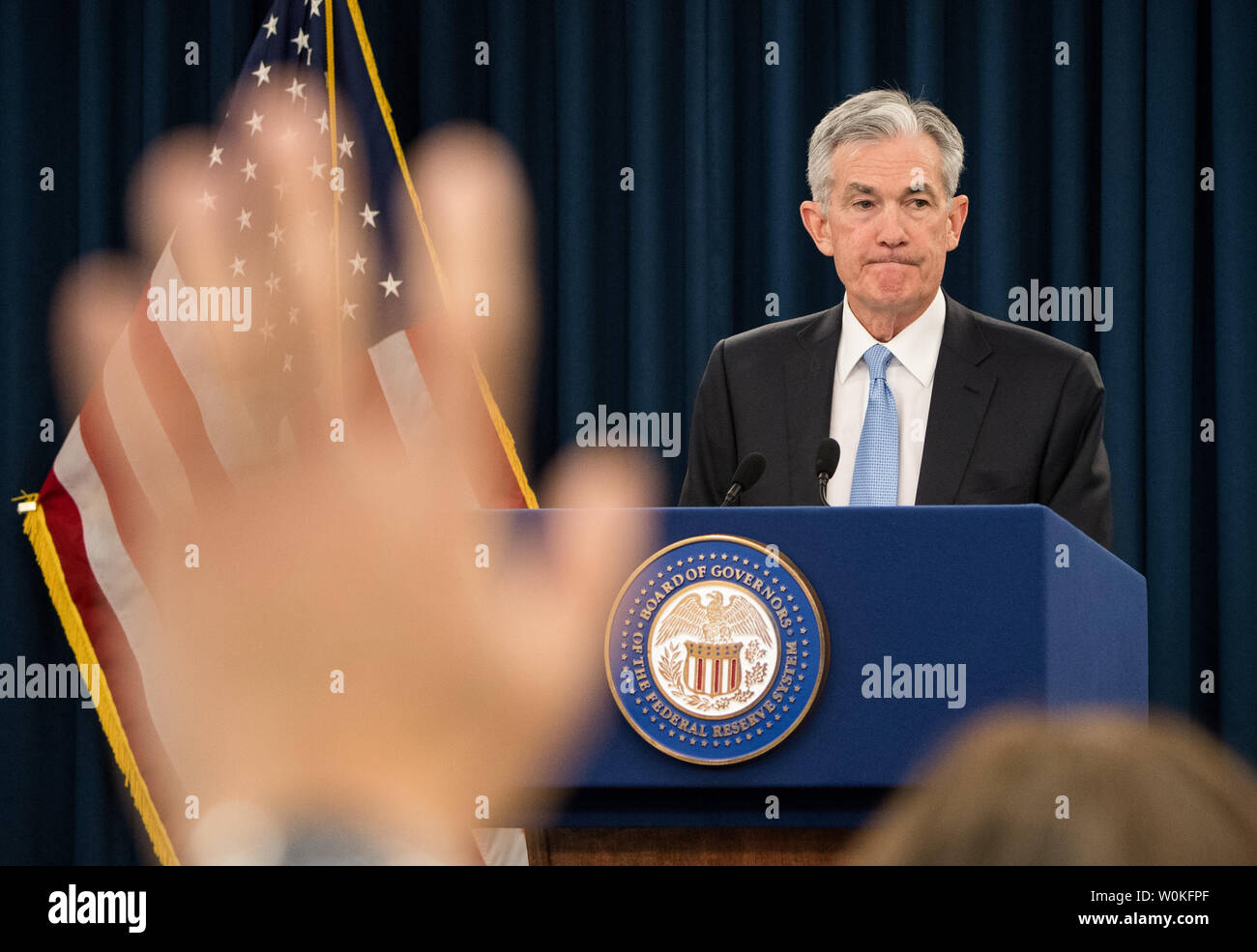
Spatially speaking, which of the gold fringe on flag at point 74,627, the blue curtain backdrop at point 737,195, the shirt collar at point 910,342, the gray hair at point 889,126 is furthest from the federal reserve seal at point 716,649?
the blue curtain backdrop at point 737,195

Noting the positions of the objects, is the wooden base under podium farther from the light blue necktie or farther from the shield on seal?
the light blue necktie

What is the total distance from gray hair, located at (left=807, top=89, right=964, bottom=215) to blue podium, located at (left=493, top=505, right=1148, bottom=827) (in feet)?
3.36

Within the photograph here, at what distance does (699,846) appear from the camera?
5.21 ft

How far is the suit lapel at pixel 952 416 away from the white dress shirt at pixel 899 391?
0.02m

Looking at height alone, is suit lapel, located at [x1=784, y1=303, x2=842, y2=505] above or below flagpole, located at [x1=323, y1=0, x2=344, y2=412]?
below

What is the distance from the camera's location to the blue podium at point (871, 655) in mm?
1525

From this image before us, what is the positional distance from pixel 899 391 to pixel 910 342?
0.11 meters

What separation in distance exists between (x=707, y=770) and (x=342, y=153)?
2.55 metres

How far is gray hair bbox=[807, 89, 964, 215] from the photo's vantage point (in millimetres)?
2414

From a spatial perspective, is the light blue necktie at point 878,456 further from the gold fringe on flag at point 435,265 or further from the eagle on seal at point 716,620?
the gold fringe on flag at point 435,265

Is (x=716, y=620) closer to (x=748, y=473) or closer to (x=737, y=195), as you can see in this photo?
(x=748, y=473)

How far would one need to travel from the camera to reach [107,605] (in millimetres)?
3449

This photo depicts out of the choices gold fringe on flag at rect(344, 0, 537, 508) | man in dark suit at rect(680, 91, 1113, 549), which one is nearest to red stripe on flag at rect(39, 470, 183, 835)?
gold fringe on flag at rect(344, 0, 537, 508)

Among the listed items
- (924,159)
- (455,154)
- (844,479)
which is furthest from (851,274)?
(455,154)
